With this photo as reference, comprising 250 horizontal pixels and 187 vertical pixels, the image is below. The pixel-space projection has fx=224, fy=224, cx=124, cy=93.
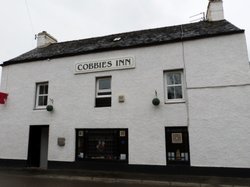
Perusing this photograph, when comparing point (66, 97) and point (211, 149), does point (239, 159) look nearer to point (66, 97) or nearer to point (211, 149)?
point (211, 149)

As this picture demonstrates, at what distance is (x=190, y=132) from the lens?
940 cm

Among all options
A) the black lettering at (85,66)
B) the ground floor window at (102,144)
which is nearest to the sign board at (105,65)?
Answer: the black lettering at (85,66)

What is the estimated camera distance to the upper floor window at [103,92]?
11.0 metres

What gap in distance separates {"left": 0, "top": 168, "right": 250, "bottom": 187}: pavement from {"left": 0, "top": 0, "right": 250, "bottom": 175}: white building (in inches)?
20.6

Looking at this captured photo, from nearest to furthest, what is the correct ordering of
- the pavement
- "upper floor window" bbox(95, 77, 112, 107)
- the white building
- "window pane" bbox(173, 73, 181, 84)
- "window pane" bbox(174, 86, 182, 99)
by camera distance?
1. the pavement
2. the white building
3. "window pane" bbox(174, 86, 182, 99)
4. "window pane" bbox(173, 73, 181, 84)
5. "upper floor window" bbox(95, 77, 112, 107)

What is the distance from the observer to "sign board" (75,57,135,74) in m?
10.8

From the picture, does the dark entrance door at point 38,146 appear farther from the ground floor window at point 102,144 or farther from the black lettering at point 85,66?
the black lettering at point 85,66

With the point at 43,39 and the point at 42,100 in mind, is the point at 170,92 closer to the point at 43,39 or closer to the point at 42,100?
the point at 42,100

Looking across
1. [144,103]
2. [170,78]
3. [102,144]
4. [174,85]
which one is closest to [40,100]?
[102,144]

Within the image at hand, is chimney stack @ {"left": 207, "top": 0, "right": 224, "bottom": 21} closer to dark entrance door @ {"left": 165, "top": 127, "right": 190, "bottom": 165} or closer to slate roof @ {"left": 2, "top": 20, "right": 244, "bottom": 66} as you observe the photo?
slate roof @ {"left": 2, "top": 20, "right": 244, "bottom": 66}

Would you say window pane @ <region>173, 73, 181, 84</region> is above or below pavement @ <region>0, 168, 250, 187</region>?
above

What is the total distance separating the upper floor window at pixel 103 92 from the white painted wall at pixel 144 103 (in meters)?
0.27

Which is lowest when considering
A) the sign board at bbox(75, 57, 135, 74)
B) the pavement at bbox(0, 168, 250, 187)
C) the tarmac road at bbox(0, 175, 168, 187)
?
the tarmac road at bbox(0, 175, 168, 187)

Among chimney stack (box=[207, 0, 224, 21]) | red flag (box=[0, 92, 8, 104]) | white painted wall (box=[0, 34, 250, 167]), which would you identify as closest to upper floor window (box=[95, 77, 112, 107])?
white painted wall (box=[0, 34, 250, 167])
